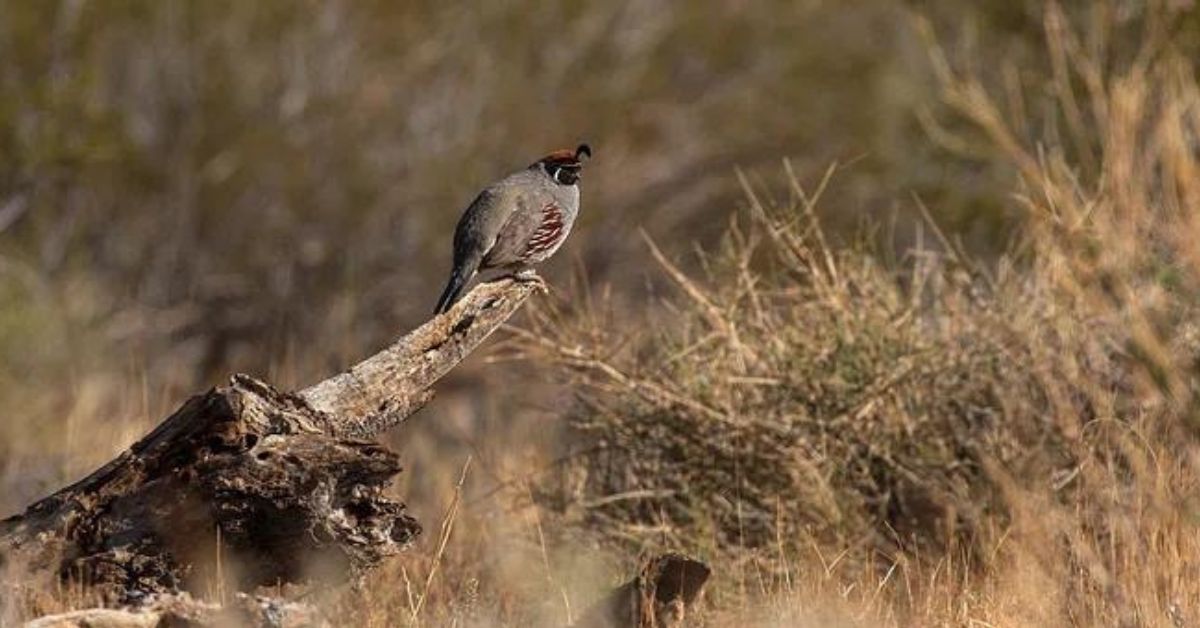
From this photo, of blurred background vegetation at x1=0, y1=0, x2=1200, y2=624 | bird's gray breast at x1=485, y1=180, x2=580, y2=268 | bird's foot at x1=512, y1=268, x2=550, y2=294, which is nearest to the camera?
bird's foot at x1=512, y1=268, x2=550, y2=294

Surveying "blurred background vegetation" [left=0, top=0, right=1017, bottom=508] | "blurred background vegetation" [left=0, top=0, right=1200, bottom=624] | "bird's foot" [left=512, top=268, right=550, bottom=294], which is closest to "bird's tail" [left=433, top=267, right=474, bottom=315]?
"bird's foot" [left=512, top=268, right=550, bottom=294]

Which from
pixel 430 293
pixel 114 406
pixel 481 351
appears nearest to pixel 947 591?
pixel 114 406

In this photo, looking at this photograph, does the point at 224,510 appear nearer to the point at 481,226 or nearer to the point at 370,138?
the point at 481,226

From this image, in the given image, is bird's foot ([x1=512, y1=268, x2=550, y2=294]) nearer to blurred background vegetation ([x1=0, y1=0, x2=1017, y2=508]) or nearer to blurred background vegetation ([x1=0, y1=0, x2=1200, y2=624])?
blurred background vegetation ([x1=0, y1=0, x2=1200, y2=624])

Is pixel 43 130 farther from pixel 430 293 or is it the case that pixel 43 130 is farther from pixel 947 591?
pixel 947 591

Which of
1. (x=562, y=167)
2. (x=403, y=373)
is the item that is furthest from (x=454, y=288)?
(x=403, y=373)

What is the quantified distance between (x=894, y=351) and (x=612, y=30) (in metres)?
10.0

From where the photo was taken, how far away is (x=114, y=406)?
12375mm

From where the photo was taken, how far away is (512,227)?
321 inches

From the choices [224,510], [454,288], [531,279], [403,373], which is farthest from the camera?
[454,288]

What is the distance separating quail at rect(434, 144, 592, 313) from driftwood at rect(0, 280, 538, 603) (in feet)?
6.49

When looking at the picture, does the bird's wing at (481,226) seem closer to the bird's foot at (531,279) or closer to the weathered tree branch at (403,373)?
the bird's foot at (531,279)

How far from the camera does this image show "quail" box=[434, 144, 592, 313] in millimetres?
8102

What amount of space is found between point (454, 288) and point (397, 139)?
9838 mm
